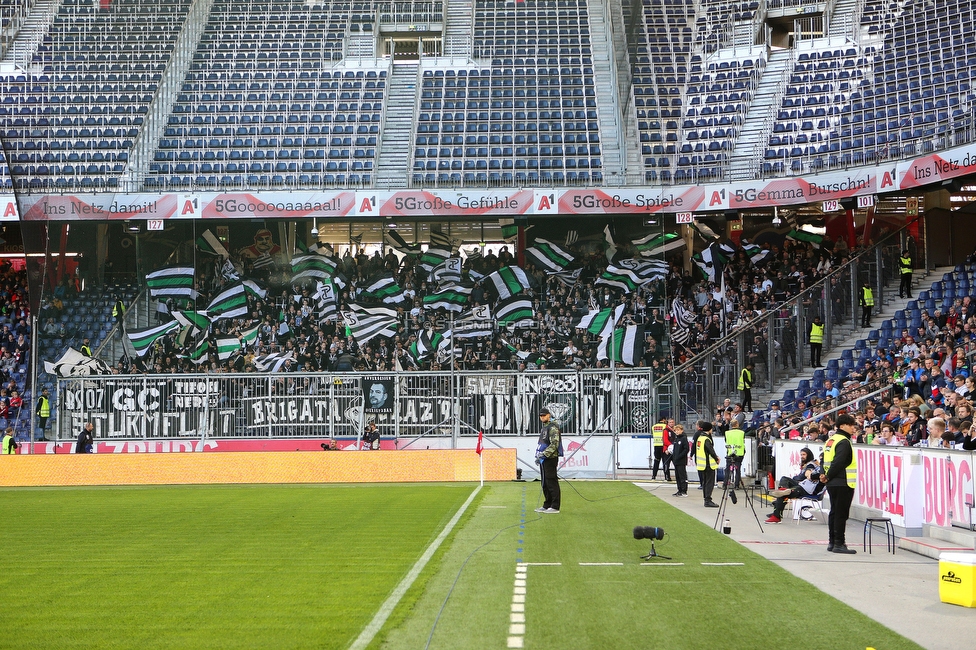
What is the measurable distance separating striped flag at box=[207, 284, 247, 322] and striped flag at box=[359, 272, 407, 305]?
13.9 ft

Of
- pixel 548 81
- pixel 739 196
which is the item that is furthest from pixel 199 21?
pixel 739 196

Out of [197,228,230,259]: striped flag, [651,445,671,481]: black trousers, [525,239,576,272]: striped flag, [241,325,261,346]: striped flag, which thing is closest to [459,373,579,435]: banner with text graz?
[651,445,671,481]: black trousers

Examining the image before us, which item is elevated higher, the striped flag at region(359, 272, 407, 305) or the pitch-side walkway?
the striped flag at region(359, 272, 407, 305)

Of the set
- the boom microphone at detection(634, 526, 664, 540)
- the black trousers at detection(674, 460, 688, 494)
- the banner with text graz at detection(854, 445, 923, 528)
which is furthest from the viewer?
the black trousers at detection(674, 460, 688, 494)

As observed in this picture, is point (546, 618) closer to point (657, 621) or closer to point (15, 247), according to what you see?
point (657, 621)

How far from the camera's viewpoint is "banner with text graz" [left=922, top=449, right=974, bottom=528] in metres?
12.2

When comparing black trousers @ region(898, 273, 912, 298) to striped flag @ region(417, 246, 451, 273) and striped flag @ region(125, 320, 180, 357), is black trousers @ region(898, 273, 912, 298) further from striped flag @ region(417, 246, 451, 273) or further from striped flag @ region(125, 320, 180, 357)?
striped flag @ region(125, 320, 180, 357)

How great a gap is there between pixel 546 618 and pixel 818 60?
35.3 m

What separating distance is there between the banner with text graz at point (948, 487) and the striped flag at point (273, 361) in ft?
79.6

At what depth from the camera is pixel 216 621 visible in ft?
26.7

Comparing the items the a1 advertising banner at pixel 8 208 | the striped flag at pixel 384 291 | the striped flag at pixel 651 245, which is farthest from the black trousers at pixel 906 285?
the a1 advertising banner at pixel 8 208

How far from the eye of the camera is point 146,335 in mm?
34906

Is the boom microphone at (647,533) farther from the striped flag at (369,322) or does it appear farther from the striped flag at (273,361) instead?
the striped flag at (369,322)

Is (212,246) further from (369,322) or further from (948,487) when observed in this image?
(948,487)
